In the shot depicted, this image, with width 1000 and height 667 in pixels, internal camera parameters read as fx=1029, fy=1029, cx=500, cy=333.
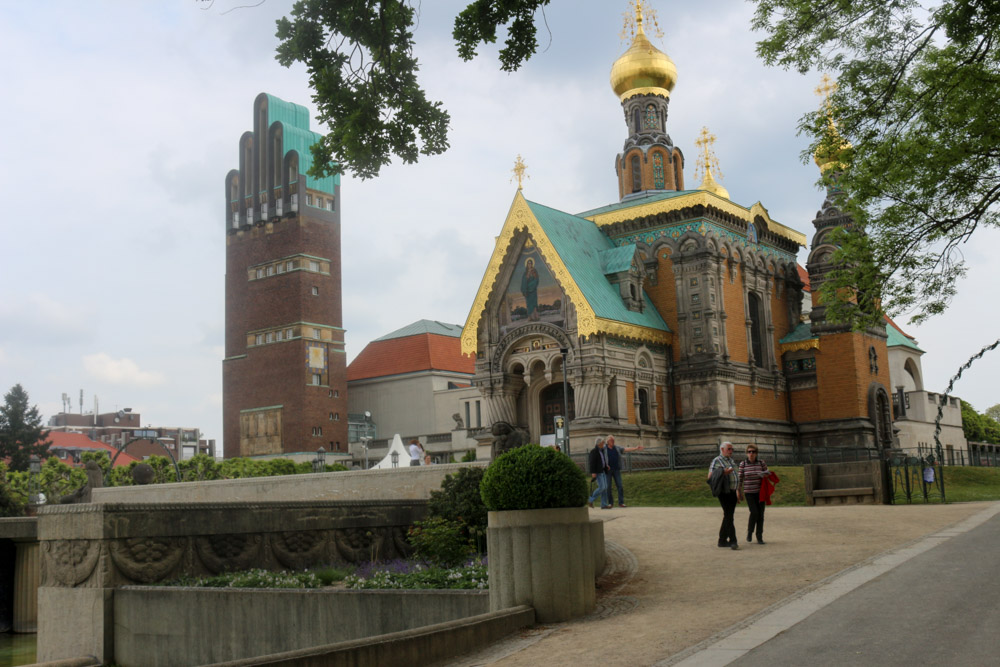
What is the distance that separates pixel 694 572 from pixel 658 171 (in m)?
38.2

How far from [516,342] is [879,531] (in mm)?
25869

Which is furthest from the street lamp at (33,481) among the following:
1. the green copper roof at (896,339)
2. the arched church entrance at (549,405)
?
the green copper roof at (896,339)

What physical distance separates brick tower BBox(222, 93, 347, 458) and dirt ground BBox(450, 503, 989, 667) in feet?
158

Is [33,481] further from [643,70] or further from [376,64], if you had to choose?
[376,64]

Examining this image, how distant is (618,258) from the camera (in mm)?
44281

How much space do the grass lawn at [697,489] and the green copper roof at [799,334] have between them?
1489 cm

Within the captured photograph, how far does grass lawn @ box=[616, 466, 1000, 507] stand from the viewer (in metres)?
26.7

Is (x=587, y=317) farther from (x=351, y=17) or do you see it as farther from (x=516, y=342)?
(x=351, y=17)

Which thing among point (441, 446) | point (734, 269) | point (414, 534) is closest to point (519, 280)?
point (734, 269)

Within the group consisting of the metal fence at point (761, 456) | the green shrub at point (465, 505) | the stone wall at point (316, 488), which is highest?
the metal fence at point (761, 456)

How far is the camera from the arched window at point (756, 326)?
4716 centimetres

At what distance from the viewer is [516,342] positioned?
41906 millimetres

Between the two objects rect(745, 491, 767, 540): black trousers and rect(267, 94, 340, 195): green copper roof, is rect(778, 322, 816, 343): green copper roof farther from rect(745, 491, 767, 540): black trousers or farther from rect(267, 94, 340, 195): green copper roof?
rect(267, 94, 340, 195): green copper roof

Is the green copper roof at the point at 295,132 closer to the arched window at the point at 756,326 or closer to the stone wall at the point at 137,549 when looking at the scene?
the arched window at the point at 756,326
